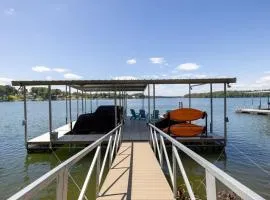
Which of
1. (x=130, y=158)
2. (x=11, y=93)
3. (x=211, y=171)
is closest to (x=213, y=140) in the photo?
(x=130, y=158)

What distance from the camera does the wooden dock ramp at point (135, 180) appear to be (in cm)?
504

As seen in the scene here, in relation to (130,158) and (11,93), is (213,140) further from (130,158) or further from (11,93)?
(11,93)

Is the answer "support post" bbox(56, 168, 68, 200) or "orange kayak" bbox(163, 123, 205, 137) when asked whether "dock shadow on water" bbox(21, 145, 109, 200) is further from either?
"support post" bbox(56, 168, 68, 200)

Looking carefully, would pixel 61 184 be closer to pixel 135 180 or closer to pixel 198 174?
pixel 135 180

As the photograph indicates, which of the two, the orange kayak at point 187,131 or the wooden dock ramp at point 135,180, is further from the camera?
the orange kayak at point 187,131

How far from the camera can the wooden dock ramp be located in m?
5.04

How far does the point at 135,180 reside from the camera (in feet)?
19.8

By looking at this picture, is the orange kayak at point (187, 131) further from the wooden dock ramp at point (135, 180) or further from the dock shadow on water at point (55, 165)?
the wooden dock ramp at point (135, 180)

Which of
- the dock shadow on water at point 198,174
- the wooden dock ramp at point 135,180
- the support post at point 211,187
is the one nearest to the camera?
the support post at point 211,187

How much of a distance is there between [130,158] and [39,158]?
17.9ft

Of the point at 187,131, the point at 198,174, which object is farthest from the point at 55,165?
the point at 187,131

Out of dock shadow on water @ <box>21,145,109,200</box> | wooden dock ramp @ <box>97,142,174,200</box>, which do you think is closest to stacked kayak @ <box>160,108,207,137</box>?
dock shadow on water @ <box>21,145,109,200</box>

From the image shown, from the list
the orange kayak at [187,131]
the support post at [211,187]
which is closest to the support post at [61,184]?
the support post at [211,187]

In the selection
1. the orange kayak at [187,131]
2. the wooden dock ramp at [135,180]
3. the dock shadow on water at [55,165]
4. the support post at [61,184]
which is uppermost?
the support post at [61,184]
